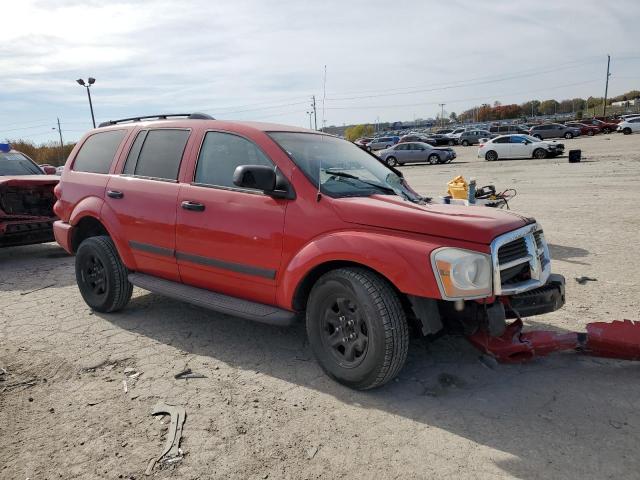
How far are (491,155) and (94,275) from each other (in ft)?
88.0

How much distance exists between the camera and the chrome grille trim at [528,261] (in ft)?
9.76

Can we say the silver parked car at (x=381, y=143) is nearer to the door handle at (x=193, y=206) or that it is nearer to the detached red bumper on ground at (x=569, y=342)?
the door handle at (x=193, y=206)

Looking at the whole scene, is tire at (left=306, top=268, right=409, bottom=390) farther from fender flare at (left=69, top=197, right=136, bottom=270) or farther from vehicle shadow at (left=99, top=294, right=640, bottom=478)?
fender flare at (left=69, top=197, right=136, bottom=270)

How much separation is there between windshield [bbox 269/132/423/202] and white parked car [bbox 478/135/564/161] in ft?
83.4

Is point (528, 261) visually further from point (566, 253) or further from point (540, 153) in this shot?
point (540, 153)

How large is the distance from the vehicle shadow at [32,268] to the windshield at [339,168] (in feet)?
13.6

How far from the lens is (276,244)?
361cm

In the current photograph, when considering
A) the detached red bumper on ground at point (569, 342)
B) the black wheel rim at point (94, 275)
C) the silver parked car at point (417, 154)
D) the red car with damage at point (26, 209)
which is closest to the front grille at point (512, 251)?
A: the detached red bumper on ground at point (569, 342)

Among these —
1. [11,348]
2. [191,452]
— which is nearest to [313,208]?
[191,452]

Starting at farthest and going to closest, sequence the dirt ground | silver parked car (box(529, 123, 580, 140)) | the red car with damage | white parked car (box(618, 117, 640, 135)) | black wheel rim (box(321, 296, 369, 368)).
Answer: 1. silver parked car (box(529, 123, 580, 140))
2. white parked car (box(618, 117, 640, 135))
3. the red car with damage
4. black wheel rim (box(321, 296, 369, 368))
5. the dirt ground

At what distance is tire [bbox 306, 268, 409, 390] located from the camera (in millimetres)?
3141

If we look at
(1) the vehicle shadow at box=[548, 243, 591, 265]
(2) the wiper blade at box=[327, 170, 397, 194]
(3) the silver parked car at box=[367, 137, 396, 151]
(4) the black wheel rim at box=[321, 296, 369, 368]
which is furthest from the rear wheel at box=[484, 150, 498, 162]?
(4) the black wheel rim at box=[321, 296, 369, 368]

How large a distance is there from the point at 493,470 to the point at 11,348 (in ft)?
13.2

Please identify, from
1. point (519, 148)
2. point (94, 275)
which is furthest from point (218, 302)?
point (519, 148)
